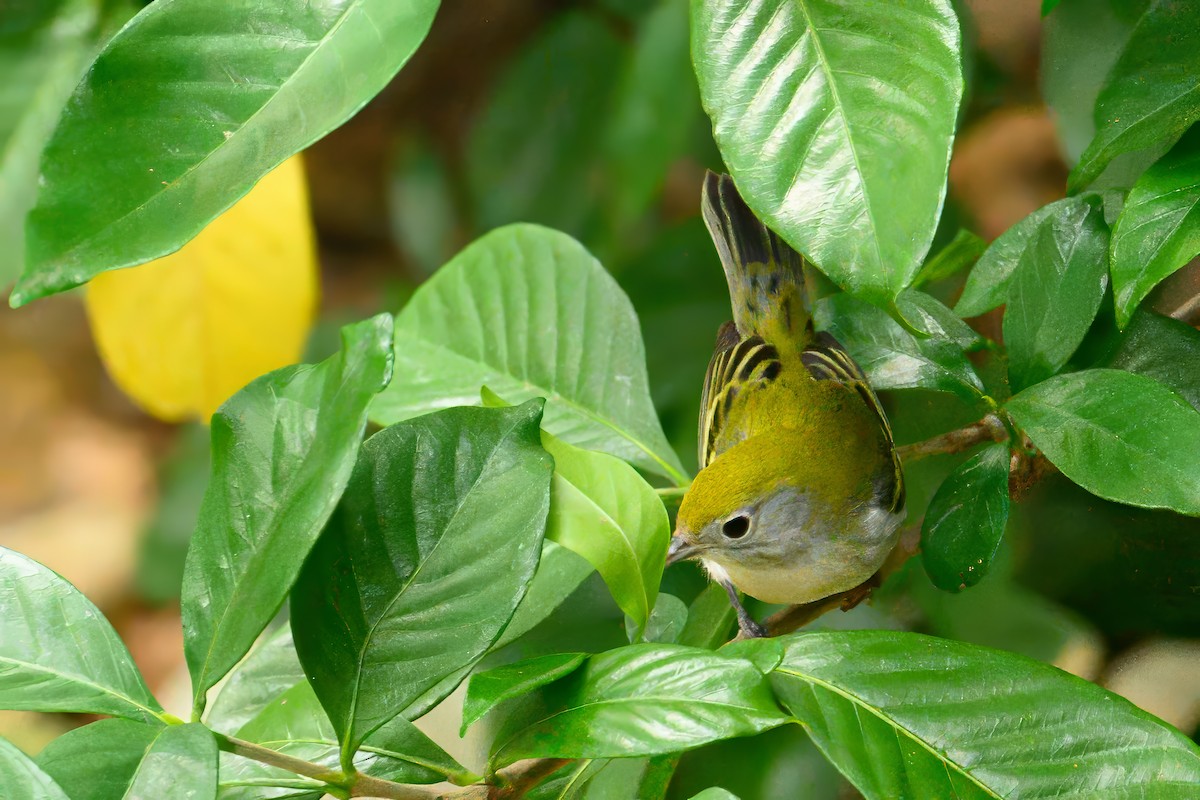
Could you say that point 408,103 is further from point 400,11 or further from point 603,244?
point 400,11

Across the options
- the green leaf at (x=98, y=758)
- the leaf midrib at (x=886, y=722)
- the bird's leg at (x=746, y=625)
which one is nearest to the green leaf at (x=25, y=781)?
the green leaf at (x=98, y=758)

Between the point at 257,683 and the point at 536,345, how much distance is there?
357 mm

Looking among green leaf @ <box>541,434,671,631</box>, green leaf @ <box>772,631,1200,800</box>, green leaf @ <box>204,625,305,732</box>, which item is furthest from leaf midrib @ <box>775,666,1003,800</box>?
green leaf @ <box>204,625,305,732</box>

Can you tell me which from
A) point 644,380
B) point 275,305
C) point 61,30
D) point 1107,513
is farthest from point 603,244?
point 1107,513

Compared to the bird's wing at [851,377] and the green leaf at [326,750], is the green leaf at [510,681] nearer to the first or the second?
the green leaf at [326,750]

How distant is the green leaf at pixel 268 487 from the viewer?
0.45 meters

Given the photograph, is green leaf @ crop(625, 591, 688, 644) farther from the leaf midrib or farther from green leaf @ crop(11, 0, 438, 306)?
green leaf @ crop(11, 0, 438, 306)

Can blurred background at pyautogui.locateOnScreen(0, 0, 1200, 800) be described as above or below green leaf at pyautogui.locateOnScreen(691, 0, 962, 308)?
below

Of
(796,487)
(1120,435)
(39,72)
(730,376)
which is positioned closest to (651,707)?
(1120,435)

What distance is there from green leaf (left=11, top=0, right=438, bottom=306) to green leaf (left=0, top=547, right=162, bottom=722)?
167 millimetres

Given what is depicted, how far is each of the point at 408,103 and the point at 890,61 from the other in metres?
1.24

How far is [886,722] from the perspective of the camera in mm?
494

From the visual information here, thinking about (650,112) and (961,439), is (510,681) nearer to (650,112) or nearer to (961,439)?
(961,439)

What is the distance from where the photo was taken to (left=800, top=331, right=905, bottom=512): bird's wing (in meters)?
0.83
